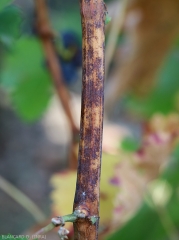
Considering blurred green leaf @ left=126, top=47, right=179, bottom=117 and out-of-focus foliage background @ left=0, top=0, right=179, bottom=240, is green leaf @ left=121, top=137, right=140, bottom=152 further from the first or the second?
blurred green leaf @ left=126, top=47, right=179, bottom=117

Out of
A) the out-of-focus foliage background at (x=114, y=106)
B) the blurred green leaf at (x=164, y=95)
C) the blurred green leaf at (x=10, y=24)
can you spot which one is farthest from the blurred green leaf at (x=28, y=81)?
the blurred green leaf at (x=10, y=24)

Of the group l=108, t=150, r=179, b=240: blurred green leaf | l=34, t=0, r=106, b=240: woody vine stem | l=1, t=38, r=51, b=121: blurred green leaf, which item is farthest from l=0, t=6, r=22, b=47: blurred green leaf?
l=1, t=38, r=51, b=121: blurred green leaf

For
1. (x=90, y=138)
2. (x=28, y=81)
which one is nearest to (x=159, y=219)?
(x=28, y=81)

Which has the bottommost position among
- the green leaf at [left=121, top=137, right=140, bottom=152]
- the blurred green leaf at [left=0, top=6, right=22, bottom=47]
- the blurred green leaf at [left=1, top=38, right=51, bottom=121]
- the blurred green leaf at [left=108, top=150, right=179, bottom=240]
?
the blurred green leaf at [left=108, top=150, right=179, bottom=240]

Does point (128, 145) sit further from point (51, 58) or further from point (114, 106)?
point (51, 58)

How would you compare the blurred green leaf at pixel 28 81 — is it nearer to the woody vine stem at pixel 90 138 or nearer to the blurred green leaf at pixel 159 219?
the blurred green leaf at pixel 159 219
